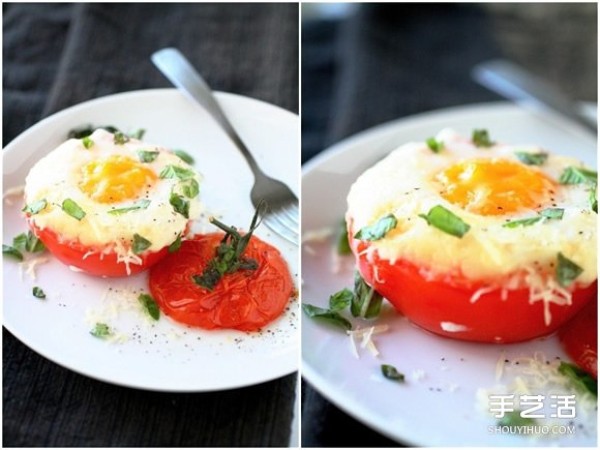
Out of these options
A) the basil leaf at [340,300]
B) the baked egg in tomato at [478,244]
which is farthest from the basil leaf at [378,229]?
the basil leaf at [340,300]

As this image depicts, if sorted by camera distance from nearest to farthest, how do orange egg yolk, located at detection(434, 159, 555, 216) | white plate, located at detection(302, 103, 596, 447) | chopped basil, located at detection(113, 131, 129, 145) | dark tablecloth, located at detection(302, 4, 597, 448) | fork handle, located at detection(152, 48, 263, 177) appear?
white plate, located at detection(302, 103, 596, 447), orange egg yolk, located at detection(434, 159, 555, 216), chopped basil, located at detection(113, 131, 129, 145), fork handle, located at detection(152, 48, 263, 177), dark tablecloth, located at detection(302, 4, 597, 448)

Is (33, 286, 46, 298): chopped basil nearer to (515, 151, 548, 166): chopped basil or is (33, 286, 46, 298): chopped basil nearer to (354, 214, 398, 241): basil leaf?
(354, 214, 398, 241): basil leaf

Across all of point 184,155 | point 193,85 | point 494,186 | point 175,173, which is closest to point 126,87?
point 193,85

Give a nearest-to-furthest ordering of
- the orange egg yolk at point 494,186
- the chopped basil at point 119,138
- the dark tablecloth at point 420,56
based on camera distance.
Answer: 1. the orange egg yolk at point 494,186
2. the chopped basil at point 119,138
3. the dark tablecloth at point 420,56

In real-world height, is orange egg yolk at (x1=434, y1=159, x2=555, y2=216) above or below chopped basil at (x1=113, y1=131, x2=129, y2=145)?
below

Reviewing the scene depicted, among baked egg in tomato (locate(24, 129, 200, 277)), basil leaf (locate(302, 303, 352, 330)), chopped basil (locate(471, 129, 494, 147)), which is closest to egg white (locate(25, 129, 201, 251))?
baked egg in tomato (locate(24, 129, 200, 277))

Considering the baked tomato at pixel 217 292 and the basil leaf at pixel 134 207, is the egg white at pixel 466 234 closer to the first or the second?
the baked tomato at pixel 217 292

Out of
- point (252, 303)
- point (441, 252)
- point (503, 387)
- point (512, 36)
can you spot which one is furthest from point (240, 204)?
point (512, 36)
